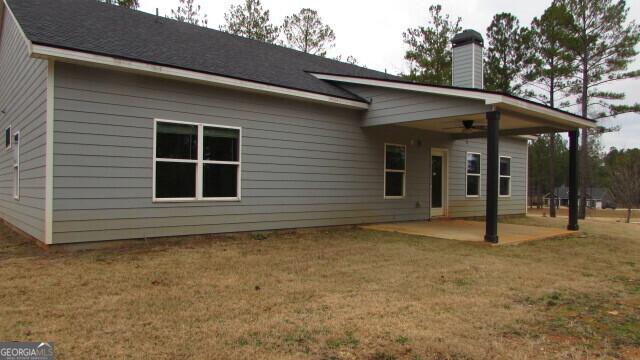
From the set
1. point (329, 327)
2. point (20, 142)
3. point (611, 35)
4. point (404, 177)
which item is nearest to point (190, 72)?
point (20, 142)

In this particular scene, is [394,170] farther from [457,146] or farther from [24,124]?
[24,124]

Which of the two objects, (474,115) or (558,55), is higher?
(558,55)

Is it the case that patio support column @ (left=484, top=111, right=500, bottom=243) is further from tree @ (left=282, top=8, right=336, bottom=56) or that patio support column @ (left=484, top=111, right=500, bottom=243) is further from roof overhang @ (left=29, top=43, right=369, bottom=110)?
tree @ (left=282, top=8, right=336, bottom=56)

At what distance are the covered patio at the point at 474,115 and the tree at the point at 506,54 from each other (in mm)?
14538

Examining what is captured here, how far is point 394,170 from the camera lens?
10.5 meters

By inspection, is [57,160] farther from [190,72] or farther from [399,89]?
[399,89]

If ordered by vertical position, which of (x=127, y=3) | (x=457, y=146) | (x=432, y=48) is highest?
(x=127, y=3)

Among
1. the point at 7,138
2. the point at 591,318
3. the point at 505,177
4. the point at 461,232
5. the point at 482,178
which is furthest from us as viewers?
the point at 505,177

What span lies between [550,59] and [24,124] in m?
22.8

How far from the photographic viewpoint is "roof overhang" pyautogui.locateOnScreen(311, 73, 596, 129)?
7.21 meters

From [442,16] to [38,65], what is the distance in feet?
76.5

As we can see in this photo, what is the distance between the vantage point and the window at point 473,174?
42.5 ft

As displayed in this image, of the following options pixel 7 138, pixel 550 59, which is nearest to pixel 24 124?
pixel 7 138

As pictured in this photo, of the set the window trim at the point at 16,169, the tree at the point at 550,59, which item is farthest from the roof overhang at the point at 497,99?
the tree at the point at 550,59
